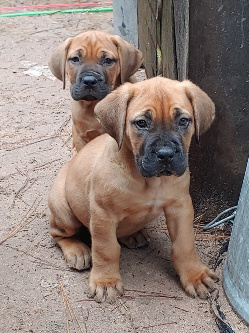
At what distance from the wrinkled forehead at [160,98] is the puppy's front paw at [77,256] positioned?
1.35 meters

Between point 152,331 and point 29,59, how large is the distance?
6351 millimetres

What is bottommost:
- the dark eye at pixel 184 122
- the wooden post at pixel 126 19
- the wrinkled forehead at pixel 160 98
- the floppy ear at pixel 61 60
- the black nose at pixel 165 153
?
the wooden post at pixel 126 19

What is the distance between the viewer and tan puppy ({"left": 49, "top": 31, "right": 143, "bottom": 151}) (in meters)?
5.22

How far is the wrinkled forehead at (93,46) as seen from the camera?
534cm

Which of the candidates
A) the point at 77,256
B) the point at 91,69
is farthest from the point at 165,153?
the point at 91,69

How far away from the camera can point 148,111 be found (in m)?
3.47

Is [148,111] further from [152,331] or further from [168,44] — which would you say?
[168,44]

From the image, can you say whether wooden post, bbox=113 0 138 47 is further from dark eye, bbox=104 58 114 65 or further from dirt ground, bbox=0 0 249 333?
dark eye, bbox=104 58 114 65

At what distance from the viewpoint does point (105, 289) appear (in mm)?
3996

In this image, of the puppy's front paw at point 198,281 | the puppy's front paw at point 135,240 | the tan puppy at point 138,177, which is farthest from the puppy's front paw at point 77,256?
the puppy's front paw at point 198,281

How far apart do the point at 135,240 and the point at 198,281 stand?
75cm

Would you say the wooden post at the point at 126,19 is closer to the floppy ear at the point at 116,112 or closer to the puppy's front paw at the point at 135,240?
the puppy's front paw at the point at 135,240

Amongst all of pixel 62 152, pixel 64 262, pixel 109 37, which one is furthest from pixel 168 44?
pixel 64 262

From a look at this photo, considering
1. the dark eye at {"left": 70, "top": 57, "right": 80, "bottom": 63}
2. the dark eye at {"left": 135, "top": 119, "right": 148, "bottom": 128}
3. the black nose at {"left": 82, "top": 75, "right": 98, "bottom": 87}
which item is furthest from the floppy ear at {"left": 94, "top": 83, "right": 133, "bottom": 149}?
the dark eye at {"left": 70, "top": 57, "right": 80, "bottom": 63}
